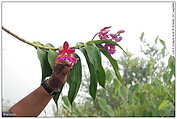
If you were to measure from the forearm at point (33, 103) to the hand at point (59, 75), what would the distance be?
2cm

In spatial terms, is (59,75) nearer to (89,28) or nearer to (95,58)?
(95,58)

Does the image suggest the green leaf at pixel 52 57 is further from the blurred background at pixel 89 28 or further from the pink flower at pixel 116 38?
the blurred background at pixel 89 28

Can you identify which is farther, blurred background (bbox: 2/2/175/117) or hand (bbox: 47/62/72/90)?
blurred background (bbox: 2/2/175/117)

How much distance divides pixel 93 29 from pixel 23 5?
503 mm

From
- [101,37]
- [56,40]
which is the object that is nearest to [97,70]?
[101,37]

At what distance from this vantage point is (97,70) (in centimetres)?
60

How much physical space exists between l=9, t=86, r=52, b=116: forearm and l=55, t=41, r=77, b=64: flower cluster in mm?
77

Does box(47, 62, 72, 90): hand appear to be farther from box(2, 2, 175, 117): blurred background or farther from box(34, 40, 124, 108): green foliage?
box(2, 2, 175, 117): blurred background

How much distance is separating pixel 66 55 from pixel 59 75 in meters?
0.04

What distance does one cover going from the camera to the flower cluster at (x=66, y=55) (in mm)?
536

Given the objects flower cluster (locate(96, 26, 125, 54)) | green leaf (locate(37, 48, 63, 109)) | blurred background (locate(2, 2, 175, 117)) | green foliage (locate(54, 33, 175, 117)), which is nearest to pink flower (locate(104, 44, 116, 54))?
flower cluster (locate(96, 26, 125, 54))

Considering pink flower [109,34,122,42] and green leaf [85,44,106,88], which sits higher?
pink flower [109,34,122,42]

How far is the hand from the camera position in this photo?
54 centimetres

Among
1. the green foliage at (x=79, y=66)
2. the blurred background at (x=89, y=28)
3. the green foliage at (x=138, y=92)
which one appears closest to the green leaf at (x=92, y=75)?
the green foliage at (x=79, y=66)
